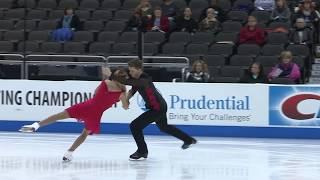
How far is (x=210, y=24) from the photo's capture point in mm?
16953

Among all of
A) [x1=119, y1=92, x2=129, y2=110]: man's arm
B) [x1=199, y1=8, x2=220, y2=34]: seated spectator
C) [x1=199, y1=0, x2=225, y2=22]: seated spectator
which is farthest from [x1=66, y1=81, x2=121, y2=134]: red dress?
[x1=199, y1=0, x2=225, y2=22]: seated spectator

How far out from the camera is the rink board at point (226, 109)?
46.3 feet

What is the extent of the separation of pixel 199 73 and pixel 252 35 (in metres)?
2.05

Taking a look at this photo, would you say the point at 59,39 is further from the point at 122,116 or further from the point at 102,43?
the point at 122,116

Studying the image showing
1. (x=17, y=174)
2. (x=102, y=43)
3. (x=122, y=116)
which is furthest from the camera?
(x=102, y=43)

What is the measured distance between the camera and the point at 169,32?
17.2 metres

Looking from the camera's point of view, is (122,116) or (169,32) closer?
(122,116)

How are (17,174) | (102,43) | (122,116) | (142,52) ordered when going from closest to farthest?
(17,174) < (122,116) < (142,52) < (102,43)

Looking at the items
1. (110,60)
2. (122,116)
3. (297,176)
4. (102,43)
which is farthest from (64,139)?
(297,176)

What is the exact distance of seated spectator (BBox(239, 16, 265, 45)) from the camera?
1628 cm

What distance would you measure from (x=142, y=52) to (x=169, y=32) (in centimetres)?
146

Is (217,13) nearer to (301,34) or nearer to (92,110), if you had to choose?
(301,34)

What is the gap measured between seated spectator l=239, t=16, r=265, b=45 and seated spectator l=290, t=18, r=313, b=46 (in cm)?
64

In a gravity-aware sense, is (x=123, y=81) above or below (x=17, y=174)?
above
